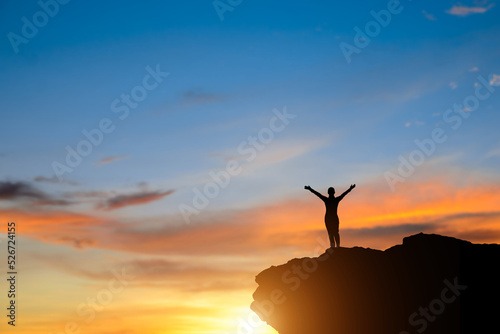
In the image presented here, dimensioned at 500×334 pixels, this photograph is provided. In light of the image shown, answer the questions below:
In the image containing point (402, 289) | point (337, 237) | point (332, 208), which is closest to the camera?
point (402, 289)

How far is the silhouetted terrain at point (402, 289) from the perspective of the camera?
70.3ft

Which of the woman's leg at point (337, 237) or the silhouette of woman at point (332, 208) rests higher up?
the silhouette of woman at point (332, 208)

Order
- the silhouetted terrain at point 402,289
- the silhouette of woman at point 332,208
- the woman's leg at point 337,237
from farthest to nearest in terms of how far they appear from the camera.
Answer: the woman's leg at point 337,237 < the silhouette of woman at point 332,208 < the silhouetted terrain at point 402,289

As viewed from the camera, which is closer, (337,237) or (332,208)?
(332,208)

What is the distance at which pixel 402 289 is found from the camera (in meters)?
22.2

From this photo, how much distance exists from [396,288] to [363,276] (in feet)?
4.75

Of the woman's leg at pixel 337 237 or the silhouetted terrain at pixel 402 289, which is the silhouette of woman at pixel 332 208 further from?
the silhouetted terrain at pixel 402 289

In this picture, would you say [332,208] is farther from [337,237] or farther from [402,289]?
[402,289]

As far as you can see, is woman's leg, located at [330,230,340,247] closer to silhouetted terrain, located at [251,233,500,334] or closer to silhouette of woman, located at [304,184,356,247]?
silhouette of woman, located at [304,184,356,247]

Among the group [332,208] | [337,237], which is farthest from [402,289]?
[332,208]

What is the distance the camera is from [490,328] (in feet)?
69.4

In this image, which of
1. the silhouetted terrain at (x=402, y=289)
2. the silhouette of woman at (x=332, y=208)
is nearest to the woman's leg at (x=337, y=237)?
the silhouette of woman at (x=332, y=208)

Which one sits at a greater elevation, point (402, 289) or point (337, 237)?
point (337, 237)

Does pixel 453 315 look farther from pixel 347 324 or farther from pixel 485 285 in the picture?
pixel 347 324
